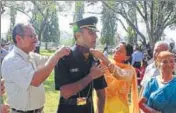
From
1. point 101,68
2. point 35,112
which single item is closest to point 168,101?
point 101,68

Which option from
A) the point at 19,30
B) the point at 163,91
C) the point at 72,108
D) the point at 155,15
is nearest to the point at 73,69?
the point at 72,108

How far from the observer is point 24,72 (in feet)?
9.55

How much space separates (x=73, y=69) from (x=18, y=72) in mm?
470

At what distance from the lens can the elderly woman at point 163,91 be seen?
129 inches

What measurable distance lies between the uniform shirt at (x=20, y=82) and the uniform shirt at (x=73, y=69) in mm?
243

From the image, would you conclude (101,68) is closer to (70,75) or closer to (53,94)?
(70,75)

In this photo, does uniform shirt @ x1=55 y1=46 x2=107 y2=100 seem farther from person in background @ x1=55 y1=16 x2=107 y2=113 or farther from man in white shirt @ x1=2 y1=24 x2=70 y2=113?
man in white shirt @ x1=2 y1=24 x2=70 y2=113

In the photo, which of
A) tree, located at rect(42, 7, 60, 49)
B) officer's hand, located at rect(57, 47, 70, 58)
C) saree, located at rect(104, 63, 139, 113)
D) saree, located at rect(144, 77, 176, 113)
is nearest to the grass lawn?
saree, located at rect(104, 63, 139, 113)

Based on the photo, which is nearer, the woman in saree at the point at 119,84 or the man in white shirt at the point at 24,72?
the man in white shirt at the point at 24,72

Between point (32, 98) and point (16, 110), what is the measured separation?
17cm

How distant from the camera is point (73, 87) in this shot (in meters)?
3.01

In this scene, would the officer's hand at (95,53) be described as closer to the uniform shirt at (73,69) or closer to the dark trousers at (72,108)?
the uniform shirt at (73,69)

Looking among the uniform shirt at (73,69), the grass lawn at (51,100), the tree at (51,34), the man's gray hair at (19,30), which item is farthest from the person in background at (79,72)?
the tree at (51,34)

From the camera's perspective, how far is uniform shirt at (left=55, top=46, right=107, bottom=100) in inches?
121
